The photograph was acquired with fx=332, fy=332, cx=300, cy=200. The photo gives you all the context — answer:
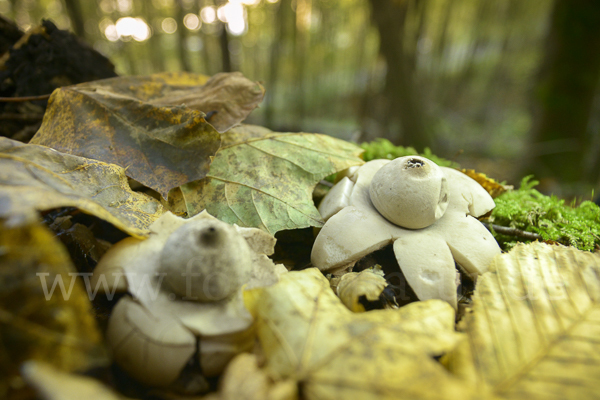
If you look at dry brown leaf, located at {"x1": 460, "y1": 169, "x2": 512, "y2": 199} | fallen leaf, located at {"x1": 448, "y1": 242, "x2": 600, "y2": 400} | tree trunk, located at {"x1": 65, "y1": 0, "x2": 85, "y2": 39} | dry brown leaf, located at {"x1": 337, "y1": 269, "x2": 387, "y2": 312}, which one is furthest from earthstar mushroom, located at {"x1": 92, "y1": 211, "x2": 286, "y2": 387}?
tree trunk, located at {"x1": 65, "y1": 0, "x2": 85, "y2": 39}

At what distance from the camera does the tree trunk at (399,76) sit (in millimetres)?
4664

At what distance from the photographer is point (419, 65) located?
1546cm

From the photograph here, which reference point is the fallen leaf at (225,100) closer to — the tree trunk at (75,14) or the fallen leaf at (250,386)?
the fallen leaf at (250,386)

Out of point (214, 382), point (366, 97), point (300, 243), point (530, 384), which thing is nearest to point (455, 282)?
point (530, 384)

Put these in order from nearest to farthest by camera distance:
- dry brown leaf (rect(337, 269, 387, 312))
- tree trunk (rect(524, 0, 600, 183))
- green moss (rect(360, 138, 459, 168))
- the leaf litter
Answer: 1. the leaf litter
2. dry brown leaf (rect(337, 269, 387, 312))
3. green moss (rect(360, 138, 459, 168))
4. tree trunk (rect(524, 0, 600, 183))

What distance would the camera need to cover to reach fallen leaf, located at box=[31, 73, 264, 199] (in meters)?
1.22

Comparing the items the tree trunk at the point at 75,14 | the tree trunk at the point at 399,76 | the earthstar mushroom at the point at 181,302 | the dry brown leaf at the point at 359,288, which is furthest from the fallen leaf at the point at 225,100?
the tree trunk at the point at 75,14

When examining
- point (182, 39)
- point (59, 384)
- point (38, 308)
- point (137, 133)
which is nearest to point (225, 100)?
point (137, 133)

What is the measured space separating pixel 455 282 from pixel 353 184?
1.78 ft

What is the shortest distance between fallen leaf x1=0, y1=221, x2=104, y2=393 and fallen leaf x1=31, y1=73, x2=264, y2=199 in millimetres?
567

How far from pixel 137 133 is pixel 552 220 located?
1881 mm

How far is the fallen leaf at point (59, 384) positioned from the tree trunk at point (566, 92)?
17.5 feet

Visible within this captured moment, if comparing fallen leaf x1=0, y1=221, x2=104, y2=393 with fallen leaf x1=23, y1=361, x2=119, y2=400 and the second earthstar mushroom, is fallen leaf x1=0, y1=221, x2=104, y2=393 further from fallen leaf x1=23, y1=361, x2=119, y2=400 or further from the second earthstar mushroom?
the second earthstar mushroom

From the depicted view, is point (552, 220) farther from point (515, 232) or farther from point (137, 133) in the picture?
point (137, 133)
